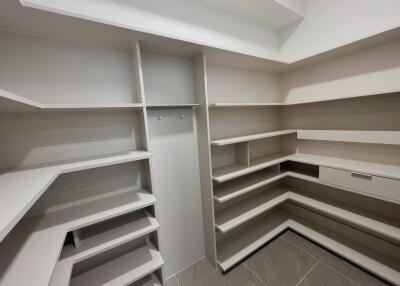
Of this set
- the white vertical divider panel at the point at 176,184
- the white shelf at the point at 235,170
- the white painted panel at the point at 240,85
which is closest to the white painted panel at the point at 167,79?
the white vertical divider panel at the point at 176,184

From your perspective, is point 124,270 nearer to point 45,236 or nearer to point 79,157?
point 45,236

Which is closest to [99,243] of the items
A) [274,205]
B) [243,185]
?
[243,185]

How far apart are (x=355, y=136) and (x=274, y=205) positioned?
1.08 m

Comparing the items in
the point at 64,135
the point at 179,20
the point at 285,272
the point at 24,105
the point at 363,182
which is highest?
the point at 179,20

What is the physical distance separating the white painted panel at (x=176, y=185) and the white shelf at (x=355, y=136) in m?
1.35

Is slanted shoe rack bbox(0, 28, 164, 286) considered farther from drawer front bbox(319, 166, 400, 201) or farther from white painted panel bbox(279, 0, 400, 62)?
white painted panel bbox(279, 0, 400, 62)

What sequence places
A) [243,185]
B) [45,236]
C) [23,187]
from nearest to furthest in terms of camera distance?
[23,187]
[45,236]
[243,185]

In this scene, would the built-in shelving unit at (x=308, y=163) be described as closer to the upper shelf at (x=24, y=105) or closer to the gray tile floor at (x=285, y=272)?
the gray tile floor at (x=285, y=272)

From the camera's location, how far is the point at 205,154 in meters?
1.68

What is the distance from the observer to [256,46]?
210cm

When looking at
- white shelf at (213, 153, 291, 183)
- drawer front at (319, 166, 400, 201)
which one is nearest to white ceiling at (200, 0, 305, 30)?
white shelf at (213, 153, 291, 183)

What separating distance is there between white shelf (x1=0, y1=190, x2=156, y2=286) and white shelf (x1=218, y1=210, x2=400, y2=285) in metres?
1.22

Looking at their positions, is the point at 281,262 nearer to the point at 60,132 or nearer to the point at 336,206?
the point at 336,206

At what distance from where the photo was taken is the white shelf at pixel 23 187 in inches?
18.7
